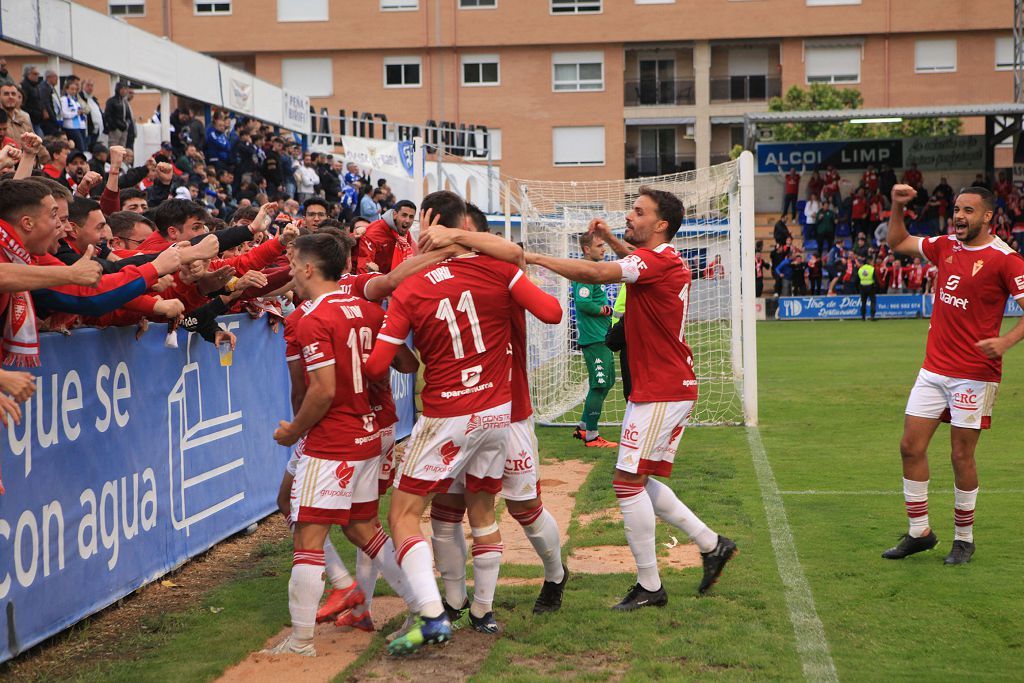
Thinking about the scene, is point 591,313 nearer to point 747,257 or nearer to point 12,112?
point 747,257

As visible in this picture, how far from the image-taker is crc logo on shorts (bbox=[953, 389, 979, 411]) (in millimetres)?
7047

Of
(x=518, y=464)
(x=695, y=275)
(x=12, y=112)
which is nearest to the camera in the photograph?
(x=518, y=464)

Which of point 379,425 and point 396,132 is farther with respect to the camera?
point 396,132

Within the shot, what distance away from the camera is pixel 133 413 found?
6551 millimetres

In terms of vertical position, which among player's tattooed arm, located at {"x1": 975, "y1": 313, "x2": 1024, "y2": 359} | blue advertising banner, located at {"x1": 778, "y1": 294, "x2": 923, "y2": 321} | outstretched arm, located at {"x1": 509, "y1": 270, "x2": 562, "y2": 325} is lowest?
blue advertising banner, located at {"x1": 778, "y1": 294, "x2": 923, "y2": 321}

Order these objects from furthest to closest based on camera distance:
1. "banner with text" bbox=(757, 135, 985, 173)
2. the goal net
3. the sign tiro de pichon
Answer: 1. "banner with text" bbox=(757, 135, 985, 173)
2. the sign tiro de pichon
3. the goal net

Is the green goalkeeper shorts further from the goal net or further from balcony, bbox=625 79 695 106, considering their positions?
balcony, bbox=625 79 695 106

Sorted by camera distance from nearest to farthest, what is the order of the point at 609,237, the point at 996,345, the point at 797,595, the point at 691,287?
the point at 797,595 < the point at 609,237 < the point at 996,345 < the point at 691,287

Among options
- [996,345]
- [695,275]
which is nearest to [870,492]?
[996,345]

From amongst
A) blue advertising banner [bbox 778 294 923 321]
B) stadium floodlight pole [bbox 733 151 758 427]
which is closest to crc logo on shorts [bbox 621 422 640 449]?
stadium floodlight pole [bbox 733 151 758 427]

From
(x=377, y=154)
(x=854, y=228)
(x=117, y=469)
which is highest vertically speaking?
(x=377, y=154)

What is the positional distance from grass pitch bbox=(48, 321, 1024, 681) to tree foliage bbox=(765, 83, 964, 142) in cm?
4024

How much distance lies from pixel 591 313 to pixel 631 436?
18.5 feet

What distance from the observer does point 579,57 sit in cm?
5181
